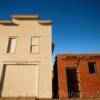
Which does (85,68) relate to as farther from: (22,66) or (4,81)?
(4,81)

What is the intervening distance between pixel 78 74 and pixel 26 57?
6604 mm

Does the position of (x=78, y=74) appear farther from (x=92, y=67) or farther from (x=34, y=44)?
(x=34, y=44)

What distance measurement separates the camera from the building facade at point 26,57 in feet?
43.7

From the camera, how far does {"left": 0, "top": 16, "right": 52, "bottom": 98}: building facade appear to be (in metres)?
13.3

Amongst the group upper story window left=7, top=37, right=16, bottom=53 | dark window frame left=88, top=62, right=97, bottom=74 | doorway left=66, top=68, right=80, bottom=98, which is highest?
upper story window left=7, top=37, right=16, bottom=53

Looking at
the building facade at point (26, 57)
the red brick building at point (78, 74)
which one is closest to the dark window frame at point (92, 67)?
the red brick building at point (78, 74)

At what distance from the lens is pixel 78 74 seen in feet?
50.9

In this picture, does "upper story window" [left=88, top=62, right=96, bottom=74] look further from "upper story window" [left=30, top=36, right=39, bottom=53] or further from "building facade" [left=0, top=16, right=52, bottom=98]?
"upper story window" [left=30, top=36, right=39, bottom=53]

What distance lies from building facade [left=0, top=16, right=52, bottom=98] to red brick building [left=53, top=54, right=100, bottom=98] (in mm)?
1978

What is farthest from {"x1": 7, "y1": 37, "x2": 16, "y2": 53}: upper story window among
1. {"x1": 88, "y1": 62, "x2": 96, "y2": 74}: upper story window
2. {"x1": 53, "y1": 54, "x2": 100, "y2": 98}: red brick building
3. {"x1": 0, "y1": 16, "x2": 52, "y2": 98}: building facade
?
{"x1": 88, "y1": 62, "x2": 96, "y2": 74}: upper story window

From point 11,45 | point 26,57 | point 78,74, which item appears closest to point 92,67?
point 78,74

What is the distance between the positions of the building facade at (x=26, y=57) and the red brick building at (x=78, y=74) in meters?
1.98

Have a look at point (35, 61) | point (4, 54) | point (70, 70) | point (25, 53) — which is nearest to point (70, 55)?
point (70, 70)

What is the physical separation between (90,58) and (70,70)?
302 cm
